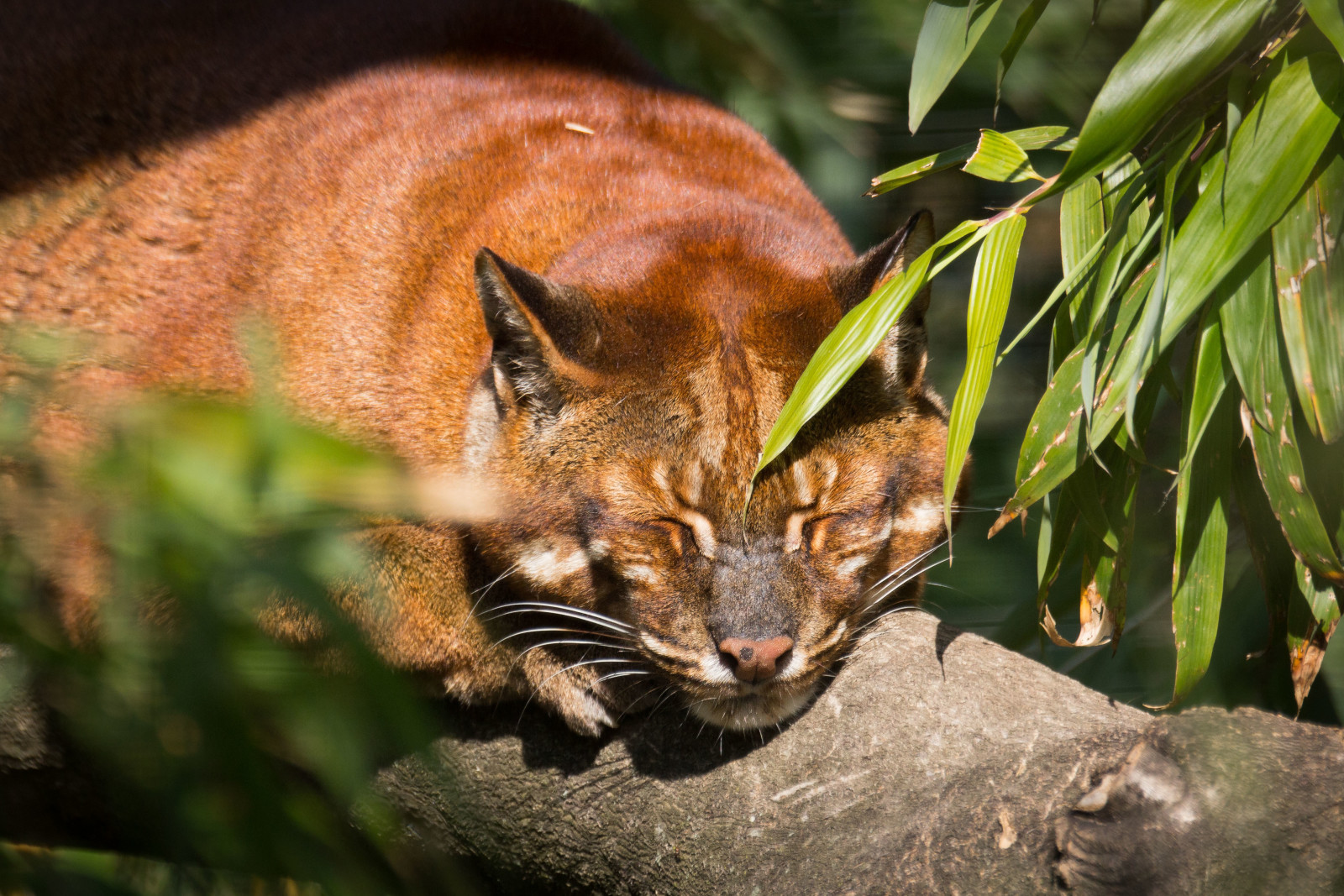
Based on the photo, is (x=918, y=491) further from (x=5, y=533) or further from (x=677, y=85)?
(x=677, y=85)

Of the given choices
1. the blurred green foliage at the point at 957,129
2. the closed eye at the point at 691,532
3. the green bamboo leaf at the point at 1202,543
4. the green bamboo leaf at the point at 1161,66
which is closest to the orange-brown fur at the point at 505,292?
the closed eye at the point at 691,532

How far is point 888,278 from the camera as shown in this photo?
1939 mm

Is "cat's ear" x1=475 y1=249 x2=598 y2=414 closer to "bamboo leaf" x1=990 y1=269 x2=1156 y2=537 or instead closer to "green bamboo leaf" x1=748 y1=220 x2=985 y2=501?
"green bamboo leaf" x1=748 y1=220 x2=985 y2=501

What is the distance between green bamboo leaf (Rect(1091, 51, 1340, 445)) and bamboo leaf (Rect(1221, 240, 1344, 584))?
2.9 inches

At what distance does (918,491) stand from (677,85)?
1.62m

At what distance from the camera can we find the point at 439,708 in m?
2.18

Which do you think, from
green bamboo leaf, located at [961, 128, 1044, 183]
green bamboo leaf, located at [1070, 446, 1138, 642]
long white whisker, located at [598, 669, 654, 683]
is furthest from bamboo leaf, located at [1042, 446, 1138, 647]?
long white whisker, located at [598, 669, 654, 683]

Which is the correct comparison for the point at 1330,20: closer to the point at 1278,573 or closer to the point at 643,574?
the point at 1278,573

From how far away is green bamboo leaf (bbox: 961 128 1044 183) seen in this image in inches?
Result: 74.2

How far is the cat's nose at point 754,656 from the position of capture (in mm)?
1790

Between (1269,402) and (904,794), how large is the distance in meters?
0.73

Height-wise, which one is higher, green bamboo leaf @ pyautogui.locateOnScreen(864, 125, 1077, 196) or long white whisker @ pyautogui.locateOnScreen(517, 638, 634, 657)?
green bamboo leaf @ pyautogui.locateOnScreen(864, 125, 1077, 196)

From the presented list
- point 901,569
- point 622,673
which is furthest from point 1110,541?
point 622,673

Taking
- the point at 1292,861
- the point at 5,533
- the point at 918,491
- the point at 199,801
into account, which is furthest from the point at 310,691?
the point at 918,491
